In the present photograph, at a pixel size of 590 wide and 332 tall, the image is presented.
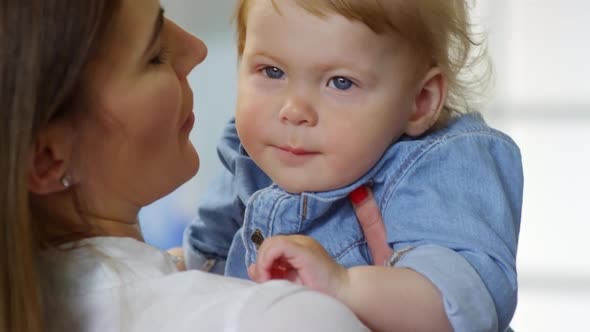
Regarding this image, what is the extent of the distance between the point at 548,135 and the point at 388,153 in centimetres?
203

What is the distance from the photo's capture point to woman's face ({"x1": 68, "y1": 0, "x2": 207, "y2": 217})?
0.98 metres

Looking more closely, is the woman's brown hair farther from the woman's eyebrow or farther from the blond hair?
the blond hair

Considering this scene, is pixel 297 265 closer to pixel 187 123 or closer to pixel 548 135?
pixel 187 123

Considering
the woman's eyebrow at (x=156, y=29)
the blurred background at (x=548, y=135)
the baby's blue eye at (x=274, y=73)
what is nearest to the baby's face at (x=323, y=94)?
the baby's blue eye at (x=274, y=73)

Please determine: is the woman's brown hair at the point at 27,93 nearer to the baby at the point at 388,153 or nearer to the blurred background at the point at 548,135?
the baby at the point at 388,153

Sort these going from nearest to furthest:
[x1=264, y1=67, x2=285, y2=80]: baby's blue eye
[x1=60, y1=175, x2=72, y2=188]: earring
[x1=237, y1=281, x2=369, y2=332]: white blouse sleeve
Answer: [x1=237, y1=281, x2=369, y2=332]: white blouse sleeve
[x1=60, y1=175, x2=72, y2=188]: earring
[x1=264, y1=67, x2=285, y2=80]: baby's blue eye

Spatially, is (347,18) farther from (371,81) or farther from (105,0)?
(105,0)

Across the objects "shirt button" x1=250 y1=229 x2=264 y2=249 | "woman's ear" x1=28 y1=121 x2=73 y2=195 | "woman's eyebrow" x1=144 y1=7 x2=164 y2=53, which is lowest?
"shirt button" x1=250 y1=229 x2=264 y2=249

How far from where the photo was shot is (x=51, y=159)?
0.98 meters

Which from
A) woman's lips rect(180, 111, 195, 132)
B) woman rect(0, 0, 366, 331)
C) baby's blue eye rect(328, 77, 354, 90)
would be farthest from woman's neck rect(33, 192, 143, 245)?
baby's blue eye rect(328, 77, 354, 90)

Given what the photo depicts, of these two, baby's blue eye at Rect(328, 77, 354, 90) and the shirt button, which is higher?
baby's blue eye at Rect(328, 77, 354, 90)

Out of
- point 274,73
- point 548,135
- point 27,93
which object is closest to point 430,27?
point 274,73

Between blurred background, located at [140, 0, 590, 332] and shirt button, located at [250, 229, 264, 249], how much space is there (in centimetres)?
189

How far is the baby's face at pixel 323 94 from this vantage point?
46.9 inches
